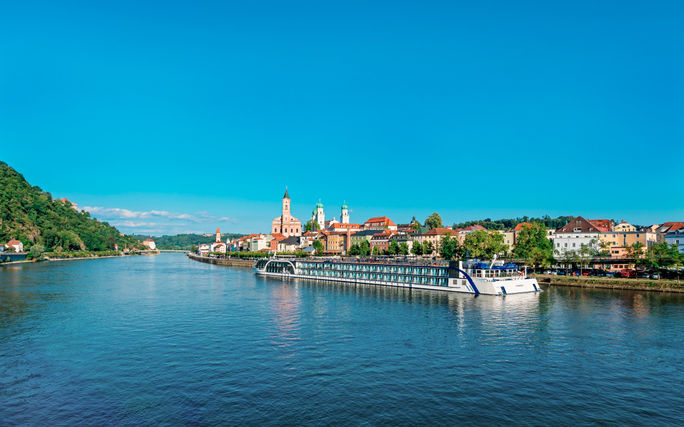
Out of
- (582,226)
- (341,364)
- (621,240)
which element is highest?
(582,226)

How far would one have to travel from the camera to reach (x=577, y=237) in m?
118

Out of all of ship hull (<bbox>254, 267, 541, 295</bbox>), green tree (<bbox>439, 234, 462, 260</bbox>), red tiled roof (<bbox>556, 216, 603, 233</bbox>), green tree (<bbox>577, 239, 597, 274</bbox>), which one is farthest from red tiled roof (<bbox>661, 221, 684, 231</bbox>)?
ship hull (<bbox>254, 267, 541, 295</bbox>)

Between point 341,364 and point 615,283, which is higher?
point 615,283

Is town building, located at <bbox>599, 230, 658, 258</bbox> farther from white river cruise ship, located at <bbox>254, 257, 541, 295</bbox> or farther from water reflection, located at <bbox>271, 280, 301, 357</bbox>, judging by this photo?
water reflection, located at <bbox>271, 280, 301, 357</bbox>

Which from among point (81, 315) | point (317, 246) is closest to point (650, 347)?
point (81, 315)

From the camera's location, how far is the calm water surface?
942 inches

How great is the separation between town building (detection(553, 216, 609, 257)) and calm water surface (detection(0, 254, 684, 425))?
6024 centimetres

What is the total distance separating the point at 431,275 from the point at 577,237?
60.5 m

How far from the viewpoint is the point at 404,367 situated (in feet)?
102

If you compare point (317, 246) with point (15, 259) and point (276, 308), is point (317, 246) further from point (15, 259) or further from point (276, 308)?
point (276, 308)

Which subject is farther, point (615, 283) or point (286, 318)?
point (615, 283)

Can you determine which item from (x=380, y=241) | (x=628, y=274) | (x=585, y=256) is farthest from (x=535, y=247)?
(x=380, y=241)

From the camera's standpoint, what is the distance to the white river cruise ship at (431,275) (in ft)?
232

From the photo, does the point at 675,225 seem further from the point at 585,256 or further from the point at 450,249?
the point at 450,249
